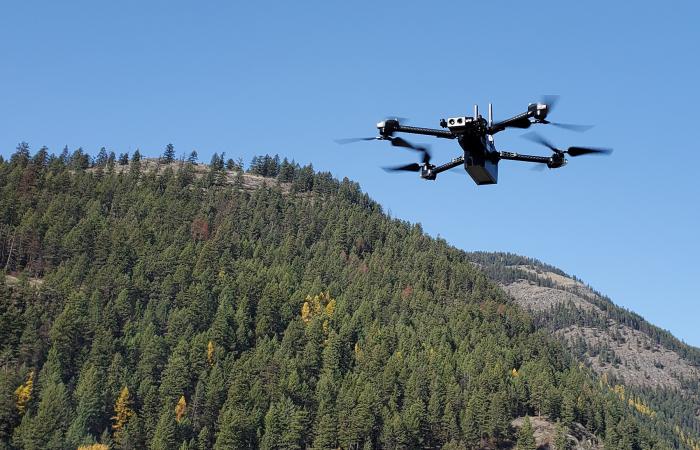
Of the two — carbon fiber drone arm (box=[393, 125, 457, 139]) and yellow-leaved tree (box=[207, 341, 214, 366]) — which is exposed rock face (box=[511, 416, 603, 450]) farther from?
carbon fiber drone arm (box=[393, 125, 457, 139])

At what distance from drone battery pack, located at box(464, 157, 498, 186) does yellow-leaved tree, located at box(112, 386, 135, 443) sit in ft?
423

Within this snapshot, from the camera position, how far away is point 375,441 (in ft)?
535

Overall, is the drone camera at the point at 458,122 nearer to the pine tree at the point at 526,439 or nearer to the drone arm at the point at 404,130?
the drone arm at the point at 404,130

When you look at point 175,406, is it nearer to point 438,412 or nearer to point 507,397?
point 438,412

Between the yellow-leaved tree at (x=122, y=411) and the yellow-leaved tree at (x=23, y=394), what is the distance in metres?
16.9

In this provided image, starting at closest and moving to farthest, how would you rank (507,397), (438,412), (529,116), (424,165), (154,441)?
(529,116) < (424,165) < (154,441) < (438,412) < (507,397)

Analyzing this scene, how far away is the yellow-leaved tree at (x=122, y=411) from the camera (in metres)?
154

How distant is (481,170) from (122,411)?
13634 cm

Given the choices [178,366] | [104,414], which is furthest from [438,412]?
[104,414]

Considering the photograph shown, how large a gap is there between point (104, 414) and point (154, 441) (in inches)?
733

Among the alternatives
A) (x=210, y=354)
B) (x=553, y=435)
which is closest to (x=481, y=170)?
(x=553, y=435)

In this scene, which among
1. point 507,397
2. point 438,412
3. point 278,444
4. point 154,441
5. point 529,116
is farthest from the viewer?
point 507,397

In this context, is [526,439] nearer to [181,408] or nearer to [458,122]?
[181,408]

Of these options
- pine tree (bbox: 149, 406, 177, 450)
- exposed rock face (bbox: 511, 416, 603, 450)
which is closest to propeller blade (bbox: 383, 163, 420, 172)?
pine tree (bbox: 149, 406, 177, 450)
